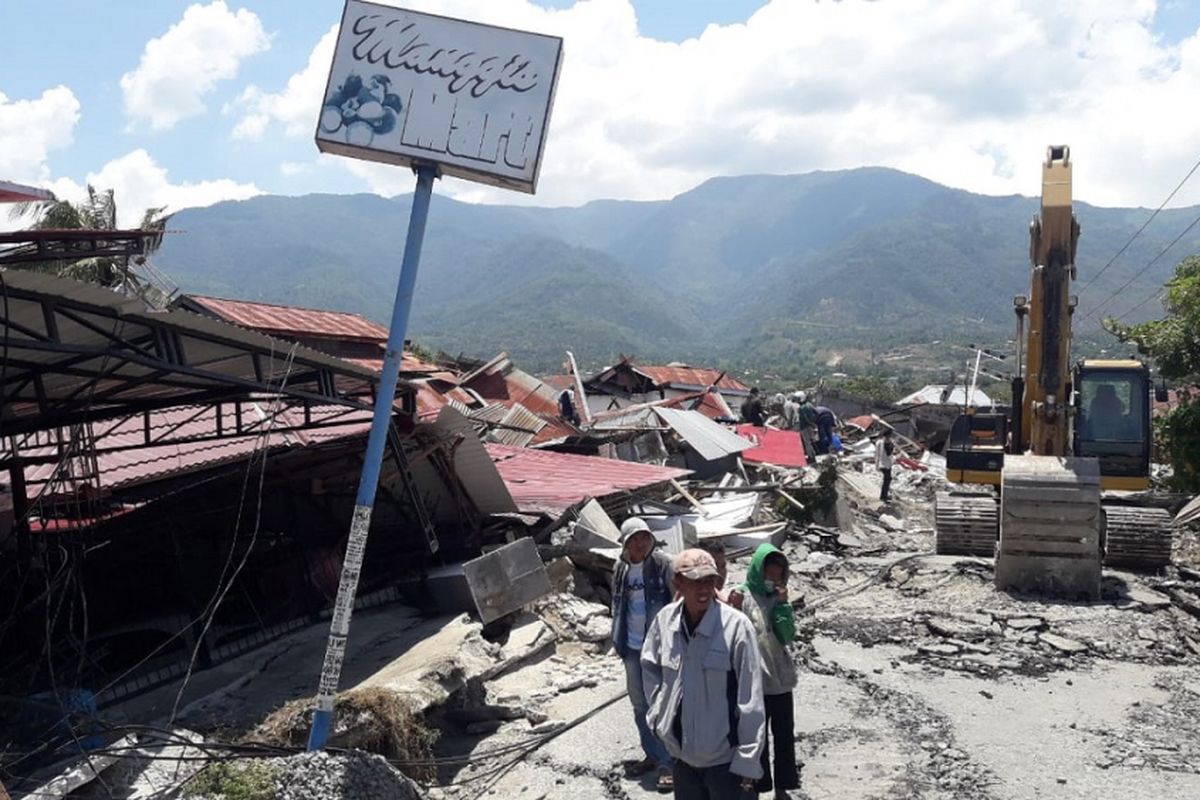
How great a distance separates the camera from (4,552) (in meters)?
9.91

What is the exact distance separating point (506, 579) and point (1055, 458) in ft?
23.3

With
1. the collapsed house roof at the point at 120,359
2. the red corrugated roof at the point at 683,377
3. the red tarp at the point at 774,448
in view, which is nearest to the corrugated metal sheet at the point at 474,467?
the collapsed house roof at the point at 120,359

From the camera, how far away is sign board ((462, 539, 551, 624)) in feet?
31.2

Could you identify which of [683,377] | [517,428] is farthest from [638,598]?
[683,377]

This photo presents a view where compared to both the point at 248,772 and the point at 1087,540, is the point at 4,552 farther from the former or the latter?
the point at 1087,540

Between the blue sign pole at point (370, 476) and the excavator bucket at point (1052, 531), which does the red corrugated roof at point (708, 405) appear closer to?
the excavator bucket at point (1052, 531)

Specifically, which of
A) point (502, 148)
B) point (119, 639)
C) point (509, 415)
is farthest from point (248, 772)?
point (509, 415)

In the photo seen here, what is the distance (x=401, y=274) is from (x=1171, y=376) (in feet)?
61.5

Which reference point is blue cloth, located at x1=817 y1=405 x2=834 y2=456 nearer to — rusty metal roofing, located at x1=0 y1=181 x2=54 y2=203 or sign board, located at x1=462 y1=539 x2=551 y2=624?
sign board, located at x1=462 y1=539 x2=551 y2=624

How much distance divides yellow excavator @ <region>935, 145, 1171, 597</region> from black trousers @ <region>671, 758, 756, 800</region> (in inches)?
335

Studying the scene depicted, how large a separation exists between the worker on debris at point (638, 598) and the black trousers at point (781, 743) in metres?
0.65

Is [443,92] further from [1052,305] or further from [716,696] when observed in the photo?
[1052,305]

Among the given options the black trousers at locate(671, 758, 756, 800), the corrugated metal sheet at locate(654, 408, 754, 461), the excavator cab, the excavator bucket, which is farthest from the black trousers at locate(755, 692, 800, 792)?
the corrugated metal sheet at locate(654, 408, 754, 461)

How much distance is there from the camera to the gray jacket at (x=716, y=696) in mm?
4590
